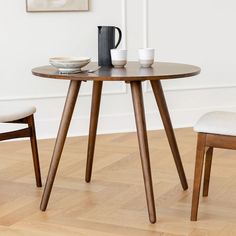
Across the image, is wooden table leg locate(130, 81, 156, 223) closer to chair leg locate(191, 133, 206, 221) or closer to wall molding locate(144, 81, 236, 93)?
chair leg locate(191, 133, 206, 221)

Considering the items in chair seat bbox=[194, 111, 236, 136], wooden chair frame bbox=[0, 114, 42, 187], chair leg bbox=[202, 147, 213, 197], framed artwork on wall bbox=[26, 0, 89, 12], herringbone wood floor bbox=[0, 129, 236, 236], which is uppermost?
framed artwork on wall bbox=[26, 0, 89, 12]

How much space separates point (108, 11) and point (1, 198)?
6.22 ft

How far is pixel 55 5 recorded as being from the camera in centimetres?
410

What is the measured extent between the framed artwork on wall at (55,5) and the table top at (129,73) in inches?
55.5

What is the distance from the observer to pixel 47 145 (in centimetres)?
402

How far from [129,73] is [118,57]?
243mm

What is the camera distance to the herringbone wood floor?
8.16 ft

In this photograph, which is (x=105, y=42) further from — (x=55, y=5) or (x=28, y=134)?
(x=55, y=5)

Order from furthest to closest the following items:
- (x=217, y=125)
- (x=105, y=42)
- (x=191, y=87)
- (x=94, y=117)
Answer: (x=191, y=87)
(x=94, y=117)
(x=105, y=42)
(x=217, y=125)

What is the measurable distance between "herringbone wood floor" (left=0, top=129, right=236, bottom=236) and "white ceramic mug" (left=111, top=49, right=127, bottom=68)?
0.68 m

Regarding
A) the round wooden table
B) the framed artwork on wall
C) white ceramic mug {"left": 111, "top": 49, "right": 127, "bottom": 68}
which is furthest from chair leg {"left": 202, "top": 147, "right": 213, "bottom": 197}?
the framed artwork on wall

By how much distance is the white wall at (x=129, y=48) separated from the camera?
412cm

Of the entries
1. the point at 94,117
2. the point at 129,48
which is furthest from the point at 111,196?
the point at 129,48

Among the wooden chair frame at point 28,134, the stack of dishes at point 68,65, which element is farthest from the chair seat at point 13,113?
the stack of dishes at point 68,65
